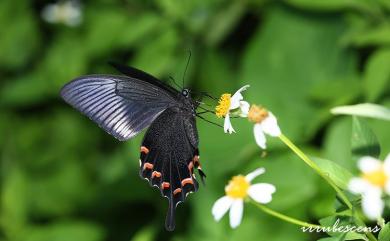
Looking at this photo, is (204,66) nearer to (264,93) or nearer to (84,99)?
(264,93)

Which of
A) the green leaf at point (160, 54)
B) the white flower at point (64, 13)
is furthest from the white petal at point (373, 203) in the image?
the white flower at point (64, 13)

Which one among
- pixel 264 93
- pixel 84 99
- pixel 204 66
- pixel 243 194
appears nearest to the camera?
pixel 243 194

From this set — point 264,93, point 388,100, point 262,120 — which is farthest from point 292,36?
point 262,120

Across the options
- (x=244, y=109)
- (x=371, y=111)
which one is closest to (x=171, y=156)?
(x=244, y=109)

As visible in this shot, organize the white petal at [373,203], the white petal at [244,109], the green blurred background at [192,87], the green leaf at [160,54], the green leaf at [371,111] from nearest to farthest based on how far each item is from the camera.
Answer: the white petal at [373,203] < the green leaf at [371,111] < the white petal at [244,109] < the green blurred background at [192,87] < the green leaf at [160,54]

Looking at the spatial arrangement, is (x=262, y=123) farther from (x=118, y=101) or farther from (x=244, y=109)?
(x=118, y=101)

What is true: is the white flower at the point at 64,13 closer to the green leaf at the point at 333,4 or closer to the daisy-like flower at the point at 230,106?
the green leaf at the point at 333,4
